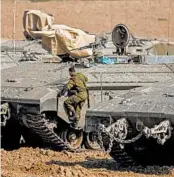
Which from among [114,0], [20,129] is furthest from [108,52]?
[114,0]

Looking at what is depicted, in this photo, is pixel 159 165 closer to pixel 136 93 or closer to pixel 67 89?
pixel 136 93

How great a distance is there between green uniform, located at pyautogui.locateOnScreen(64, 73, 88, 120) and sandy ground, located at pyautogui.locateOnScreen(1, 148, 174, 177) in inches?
32.7

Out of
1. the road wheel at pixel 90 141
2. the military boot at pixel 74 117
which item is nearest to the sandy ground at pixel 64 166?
the road wheel at pixel 90 141

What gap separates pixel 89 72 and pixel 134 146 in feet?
9.59

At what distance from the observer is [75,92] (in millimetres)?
13016

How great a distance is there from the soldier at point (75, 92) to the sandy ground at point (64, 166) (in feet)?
2.60

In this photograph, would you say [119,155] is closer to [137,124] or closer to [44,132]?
[137,124]

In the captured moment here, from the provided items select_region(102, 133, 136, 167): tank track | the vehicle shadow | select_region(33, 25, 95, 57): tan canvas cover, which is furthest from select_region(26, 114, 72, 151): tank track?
select_region(33, 25, 95, 57): tan canvas cover

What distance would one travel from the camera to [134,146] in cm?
1131

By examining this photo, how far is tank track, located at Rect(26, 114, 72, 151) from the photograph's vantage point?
12727mm

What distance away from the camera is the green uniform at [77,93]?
12953 millimetres

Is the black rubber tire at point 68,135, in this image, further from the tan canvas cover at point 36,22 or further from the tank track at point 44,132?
the tan canvas cover at point 36,22

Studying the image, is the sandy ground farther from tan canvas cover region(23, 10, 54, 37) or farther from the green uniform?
tan canvas cover region(23, 10, 54, 37)

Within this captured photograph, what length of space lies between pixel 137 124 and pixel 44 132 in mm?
3109
